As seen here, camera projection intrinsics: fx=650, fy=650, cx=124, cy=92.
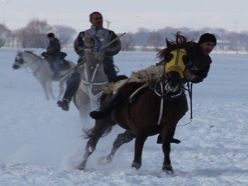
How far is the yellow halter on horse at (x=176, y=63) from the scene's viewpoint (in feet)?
22.7

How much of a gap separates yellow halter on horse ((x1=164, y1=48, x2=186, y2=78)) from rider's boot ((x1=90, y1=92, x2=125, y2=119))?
1.05 metres

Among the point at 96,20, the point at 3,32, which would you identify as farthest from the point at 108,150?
the point at 3,32

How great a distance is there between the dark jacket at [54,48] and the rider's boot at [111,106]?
13.0 metres

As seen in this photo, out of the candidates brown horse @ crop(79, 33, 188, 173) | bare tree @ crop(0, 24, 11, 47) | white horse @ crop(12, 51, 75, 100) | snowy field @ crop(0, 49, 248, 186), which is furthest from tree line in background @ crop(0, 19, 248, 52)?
brown horse @ crop(79, 33, 188, 173)

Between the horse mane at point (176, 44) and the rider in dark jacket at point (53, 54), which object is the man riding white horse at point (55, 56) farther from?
the horse mane at point (176, 44)

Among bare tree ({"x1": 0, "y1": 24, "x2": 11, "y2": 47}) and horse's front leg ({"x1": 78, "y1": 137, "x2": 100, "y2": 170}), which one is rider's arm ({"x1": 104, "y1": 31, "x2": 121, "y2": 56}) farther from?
bare tree ({"x1": 0, "y1": 24, "x2": 11, "y2": 47})

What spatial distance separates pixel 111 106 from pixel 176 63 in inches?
53.4

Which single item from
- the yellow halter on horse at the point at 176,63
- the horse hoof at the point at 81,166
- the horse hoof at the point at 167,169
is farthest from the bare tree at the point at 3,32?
the yellow halter on horse at the point at 176,63

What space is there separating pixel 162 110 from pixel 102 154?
8.43 ft

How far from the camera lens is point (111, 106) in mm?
7980

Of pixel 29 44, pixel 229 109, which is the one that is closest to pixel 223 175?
pixel 229 109

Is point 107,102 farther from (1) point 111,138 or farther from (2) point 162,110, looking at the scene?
(1) point 111,138

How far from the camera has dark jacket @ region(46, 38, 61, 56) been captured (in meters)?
21.0

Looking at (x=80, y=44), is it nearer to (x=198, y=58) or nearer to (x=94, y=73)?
(x=94, y=73)
